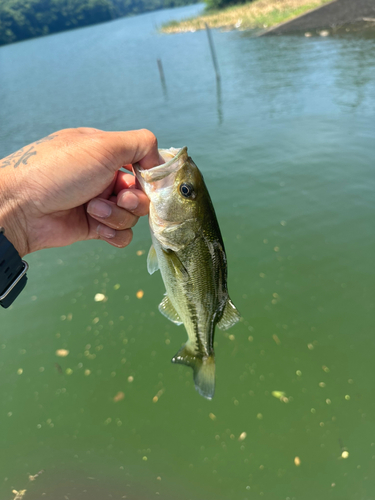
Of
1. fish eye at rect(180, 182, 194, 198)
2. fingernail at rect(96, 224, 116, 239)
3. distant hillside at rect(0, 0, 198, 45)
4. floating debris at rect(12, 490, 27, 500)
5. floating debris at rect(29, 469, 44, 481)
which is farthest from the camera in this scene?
distant hillside at rect(0, 0, 198, 45)

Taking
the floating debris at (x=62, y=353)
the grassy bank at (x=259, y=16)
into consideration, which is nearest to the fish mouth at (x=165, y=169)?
the floating debris at (x=62, y=353)

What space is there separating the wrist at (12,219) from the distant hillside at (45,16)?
104 m

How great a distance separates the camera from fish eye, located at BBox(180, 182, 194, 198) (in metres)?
2.10

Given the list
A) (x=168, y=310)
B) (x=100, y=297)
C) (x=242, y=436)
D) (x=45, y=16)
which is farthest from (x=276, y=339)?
(x=45, y=16)

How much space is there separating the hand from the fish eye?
0.51 meters

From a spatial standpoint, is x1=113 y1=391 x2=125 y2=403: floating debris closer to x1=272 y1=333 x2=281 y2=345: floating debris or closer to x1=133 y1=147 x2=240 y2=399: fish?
x1=133 y1=147 x2=240 y2=399: fish

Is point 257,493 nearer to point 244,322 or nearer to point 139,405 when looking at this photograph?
point 139,405

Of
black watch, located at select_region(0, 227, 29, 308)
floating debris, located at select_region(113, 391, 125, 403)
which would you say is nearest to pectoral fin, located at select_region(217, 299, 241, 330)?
black watch, located at select_region(0, 227, 29, 308)

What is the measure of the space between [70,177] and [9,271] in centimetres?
85

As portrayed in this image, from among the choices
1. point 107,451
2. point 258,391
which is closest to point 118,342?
point 107,451

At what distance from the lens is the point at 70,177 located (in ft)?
7.82

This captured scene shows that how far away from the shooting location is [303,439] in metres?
3.76

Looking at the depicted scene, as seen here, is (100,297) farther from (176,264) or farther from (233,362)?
(176,264)

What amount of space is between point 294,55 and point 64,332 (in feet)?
85.8
